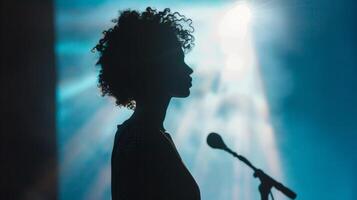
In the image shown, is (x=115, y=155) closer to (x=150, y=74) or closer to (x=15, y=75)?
(x=150, y=74)

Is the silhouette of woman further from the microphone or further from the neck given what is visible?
the microphone

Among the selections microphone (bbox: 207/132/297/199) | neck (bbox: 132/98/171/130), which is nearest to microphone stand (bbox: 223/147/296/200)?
microphone (bbox: 207/132/297/199)

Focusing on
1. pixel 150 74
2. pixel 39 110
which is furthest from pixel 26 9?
pixel 150 74

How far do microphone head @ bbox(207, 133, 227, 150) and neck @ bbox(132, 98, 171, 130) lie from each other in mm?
190

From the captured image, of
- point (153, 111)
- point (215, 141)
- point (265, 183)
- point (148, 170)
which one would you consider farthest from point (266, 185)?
point (153, 111)

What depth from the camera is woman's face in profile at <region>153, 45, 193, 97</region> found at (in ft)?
4.49

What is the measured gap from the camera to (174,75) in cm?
138

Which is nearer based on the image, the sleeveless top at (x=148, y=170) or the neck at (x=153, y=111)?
the sleeveless top at (x=148, y=170)

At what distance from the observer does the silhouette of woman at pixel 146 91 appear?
1106 mm

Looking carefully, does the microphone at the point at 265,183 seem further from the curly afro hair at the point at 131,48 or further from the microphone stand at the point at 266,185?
the curly afro hair at the point at 131,48

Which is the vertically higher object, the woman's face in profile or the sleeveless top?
the woman's face in profile

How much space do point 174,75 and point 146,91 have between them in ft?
0.33

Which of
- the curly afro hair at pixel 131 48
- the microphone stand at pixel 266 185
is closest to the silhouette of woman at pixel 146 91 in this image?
the curly afro hair at pixel 131 48

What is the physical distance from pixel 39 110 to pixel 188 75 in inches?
55.0
